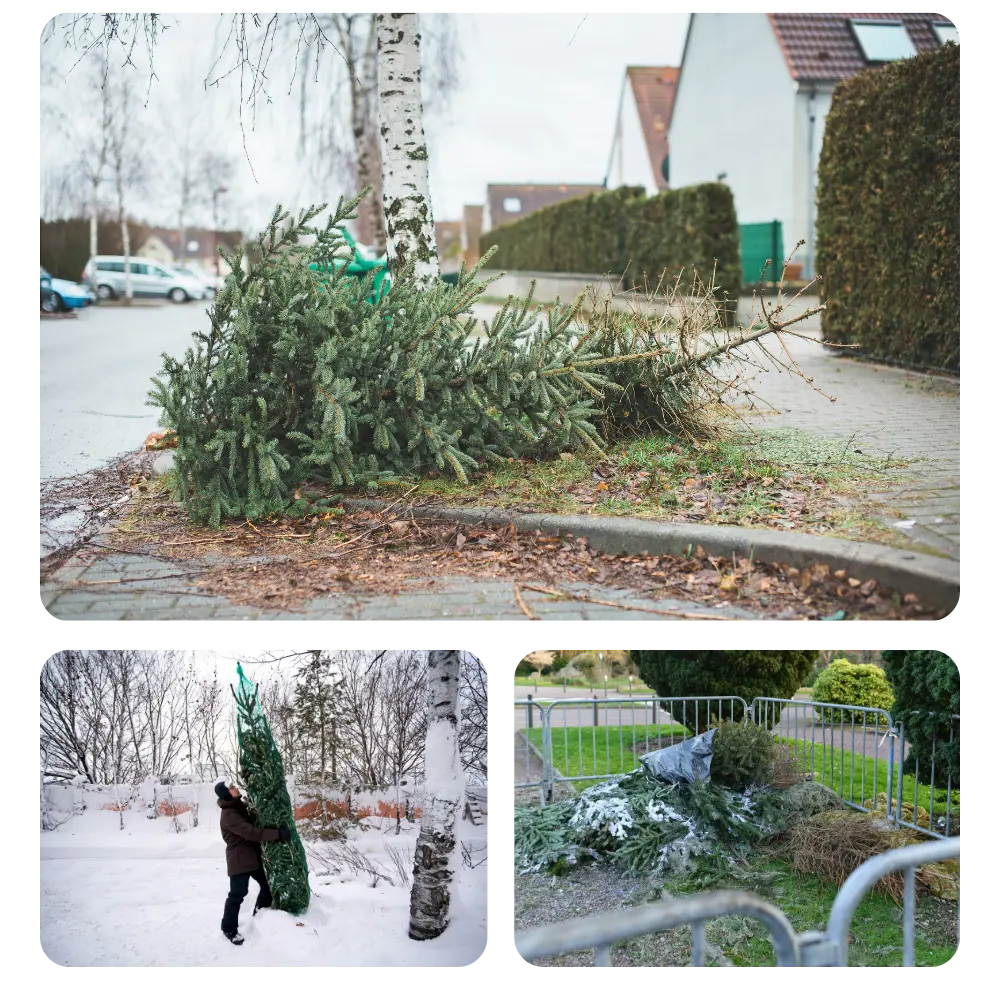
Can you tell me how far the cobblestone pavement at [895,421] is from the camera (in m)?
3.13

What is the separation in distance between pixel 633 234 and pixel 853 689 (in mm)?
4587

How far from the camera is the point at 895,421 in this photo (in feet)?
13.2

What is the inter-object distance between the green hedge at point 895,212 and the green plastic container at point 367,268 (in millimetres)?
2987

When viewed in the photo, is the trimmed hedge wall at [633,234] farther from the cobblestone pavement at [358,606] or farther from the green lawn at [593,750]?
the cobblestone pavement at [358,606]

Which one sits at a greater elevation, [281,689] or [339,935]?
[281,689]

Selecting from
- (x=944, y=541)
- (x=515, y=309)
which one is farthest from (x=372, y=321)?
(x=944, y=541)

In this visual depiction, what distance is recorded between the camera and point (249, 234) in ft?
13.2

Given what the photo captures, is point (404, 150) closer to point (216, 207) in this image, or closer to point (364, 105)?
point (216, 207)

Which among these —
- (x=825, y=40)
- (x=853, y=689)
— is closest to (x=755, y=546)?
(x=853, y=689)

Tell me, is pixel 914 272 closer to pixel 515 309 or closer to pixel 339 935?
pixel 515 309

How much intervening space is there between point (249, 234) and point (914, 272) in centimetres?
363

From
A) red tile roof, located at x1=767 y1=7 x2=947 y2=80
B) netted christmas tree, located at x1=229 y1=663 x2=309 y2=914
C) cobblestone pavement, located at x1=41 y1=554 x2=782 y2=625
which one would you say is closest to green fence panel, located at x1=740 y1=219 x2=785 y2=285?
red tile roof, located at x1=767 y1=7 x2=947 y2=80

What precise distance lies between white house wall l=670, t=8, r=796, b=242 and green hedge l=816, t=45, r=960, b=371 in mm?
895

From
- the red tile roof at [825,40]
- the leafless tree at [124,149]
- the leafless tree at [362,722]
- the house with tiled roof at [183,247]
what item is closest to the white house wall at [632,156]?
the red tile roof at [825,40]
